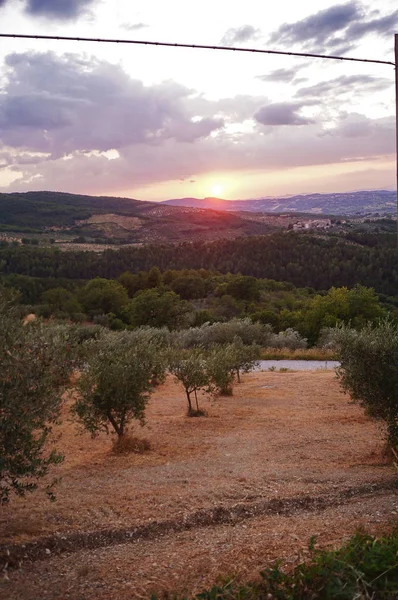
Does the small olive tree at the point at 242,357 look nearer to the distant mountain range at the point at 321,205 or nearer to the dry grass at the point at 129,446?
the dry grass at the point at 129,446

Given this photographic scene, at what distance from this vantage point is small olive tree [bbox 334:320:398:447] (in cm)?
1071

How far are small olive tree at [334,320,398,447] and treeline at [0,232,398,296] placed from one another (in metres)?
62.2

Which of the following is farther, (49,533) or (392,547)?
(49,533)

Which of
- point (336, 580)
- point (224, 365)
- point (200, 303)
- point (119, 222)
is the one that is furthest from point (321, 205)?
point (336, 580)

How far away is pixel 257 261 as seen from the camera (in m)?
82.8

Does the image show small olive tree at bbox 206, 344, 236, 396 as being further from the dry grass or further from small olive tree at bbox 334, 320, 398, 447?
small olive tree at bbox 334, 320, 398, 447

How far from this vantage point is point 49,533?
7.67 metres

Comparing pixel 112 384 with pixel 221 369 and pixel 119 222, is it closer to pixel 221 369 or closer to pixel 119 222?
pixel 221 369

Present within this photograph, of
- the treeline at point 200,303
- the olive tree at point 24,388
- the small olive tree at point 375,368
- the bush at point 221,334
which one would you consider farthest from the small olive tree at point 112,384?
the treeline at point 200,303

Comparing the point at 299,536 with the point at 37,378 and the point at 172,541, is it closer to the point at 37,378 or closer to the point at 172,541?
the point at 172,541

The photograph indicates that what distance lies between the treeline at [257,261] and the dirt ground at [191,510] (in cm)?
6100

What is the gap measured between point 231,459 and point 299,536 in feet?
17.2

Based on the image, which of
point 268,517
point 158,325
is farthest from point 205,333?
point 268,517

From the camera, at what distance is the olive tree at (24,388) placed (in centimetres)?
647
